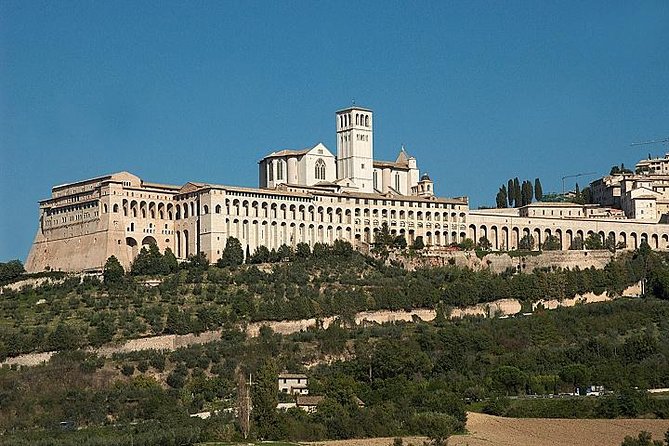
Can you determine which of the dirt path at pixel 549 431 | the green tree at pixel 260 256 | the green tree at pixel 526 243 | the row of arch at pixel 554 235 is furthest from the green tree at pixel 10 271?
the dirt path at pixel 549 431

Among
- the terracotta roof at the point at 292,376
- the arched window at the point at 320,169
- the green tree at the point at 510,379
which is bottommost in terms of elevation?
the green tree at the point at 510,379

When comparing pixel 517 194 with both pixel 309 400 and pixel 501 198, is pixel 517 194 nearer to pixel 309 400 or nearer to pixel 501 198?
pixel 501 198

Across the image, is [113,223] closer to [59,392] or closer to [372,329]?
[372,329]

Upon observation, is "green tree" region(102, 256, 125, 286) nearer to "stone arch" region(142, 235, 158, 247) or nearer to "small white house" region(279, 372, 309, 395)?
"stone arch" region(142, 235, 158, 247)

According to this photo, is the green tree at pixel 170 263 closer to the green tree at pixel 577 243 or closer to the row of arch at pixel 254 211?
the row of arch at pixel 254 211

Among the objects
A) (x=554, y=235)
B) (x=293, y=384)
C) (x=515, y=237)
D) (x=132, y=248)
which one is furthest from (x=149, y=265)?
(x=554, y=235)

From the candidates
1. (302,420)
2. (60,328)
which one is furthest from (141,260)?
(302,420)
